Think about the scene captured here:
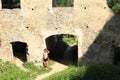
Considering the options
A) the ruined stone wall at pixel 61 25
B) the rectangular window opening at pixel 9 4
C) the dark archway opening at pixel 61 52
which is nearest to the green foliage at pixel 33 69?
the ruined stone wall at pixel 61 25

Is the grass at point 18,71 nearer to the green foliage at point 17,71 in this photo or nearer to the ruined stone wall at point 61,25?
the green foliage at point 17,71

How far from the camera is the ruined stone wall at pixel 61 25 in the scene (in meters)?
14.2

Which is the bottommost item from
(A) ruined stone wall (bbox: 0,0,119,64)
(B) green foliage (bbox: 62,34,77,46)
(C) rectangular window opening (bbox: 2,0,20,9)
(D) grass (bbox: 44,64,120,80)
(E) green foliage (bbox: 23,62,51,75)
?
(E) green foliage (bbox: 23,62,51,75)

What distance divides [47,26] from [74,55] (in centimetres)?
323

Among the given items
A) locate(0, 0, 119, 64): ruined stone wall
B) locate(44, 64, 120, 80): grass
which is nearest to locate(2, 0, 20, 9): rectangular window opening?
locate(0, 0, 119, 64): ruined stone wall

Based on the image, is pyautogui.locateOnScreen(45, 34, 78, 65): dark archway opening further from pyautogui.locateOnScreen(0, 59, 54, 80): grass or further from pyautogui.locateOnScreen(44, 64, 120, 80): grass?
pyautogui.locateOnScreen(44, 64, 120, 80): grass

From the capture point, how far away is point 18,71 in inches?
561

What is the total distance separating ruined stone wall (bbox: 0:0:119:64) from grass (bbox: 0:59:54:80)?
534 mm

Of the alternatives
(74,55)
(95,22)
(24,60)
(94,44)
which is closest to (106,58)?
(94,44)

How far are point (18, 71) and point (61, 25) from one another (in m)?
2.92

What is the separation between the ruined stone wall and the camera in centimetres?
1425

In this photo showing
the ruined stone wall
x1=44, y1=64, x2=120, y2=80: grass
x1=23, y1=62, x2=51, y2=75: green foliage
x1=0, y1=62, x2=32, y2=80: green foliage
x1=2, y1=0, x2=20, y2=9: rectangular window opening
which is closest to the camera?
x1=44, y1=64, x2=120, y2=80: grass

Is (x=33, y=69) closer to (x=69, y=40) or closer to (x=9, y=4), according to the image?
(x=9, y=4)

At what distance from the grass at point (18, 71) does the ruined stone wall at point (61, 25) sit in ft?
1.75
